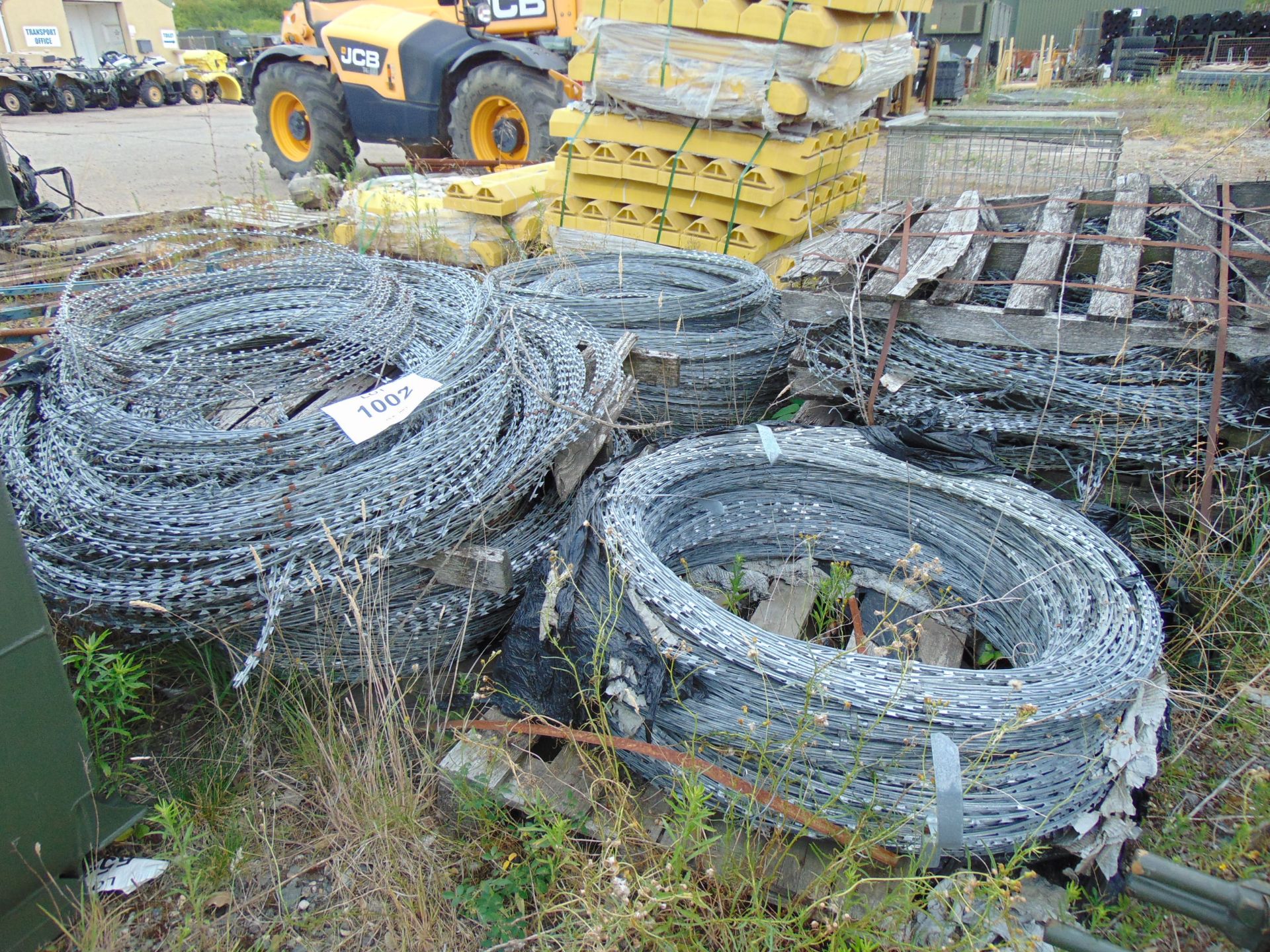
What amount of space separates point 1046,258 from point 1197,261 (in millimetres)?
566

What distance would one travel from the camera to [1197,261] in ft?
10.8

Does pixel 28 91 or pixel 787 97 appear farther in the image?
pixel 28 91

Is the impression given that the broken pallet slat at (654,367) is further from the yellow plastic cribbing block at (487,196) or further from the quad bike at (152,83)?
the quad bike at (152,83)

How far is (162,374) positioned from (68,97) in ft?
86.0

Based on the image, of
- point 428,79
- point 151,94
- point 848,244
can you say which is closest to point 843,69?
point 848,244

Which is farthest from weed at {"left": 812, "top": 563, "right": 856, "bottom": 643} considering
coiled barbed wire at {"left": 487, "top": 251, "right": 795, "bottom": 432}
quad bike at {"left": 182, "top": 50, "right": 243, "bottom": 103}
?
quad bike at {"left": 182, "top": 50, "right": 243, "bottom": 103}

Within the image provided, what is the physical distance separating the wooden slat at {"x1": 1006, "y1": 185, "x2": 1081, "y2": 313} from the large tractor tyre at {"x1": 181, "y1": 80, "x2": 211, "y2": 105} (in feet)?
94.3

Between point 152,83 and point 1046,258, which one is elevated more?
point 152,83

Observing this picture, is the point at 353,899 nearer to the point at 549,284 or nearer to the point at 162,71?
the point at 549,284

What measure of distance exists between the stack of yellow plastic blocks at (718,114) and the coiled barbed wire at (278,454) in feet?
7.94

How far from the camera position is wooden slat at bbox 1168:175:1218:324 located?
9.68ft

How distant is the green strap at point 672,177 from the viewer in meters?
5.58

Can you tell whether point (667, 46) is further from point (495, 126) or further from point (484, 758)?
point (484, 758)

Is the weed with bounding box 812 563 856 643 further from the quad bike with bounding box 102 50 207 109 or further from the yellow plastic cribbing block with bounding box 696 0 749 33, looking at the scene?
the quad bike with bounding box 102 50 207 109
